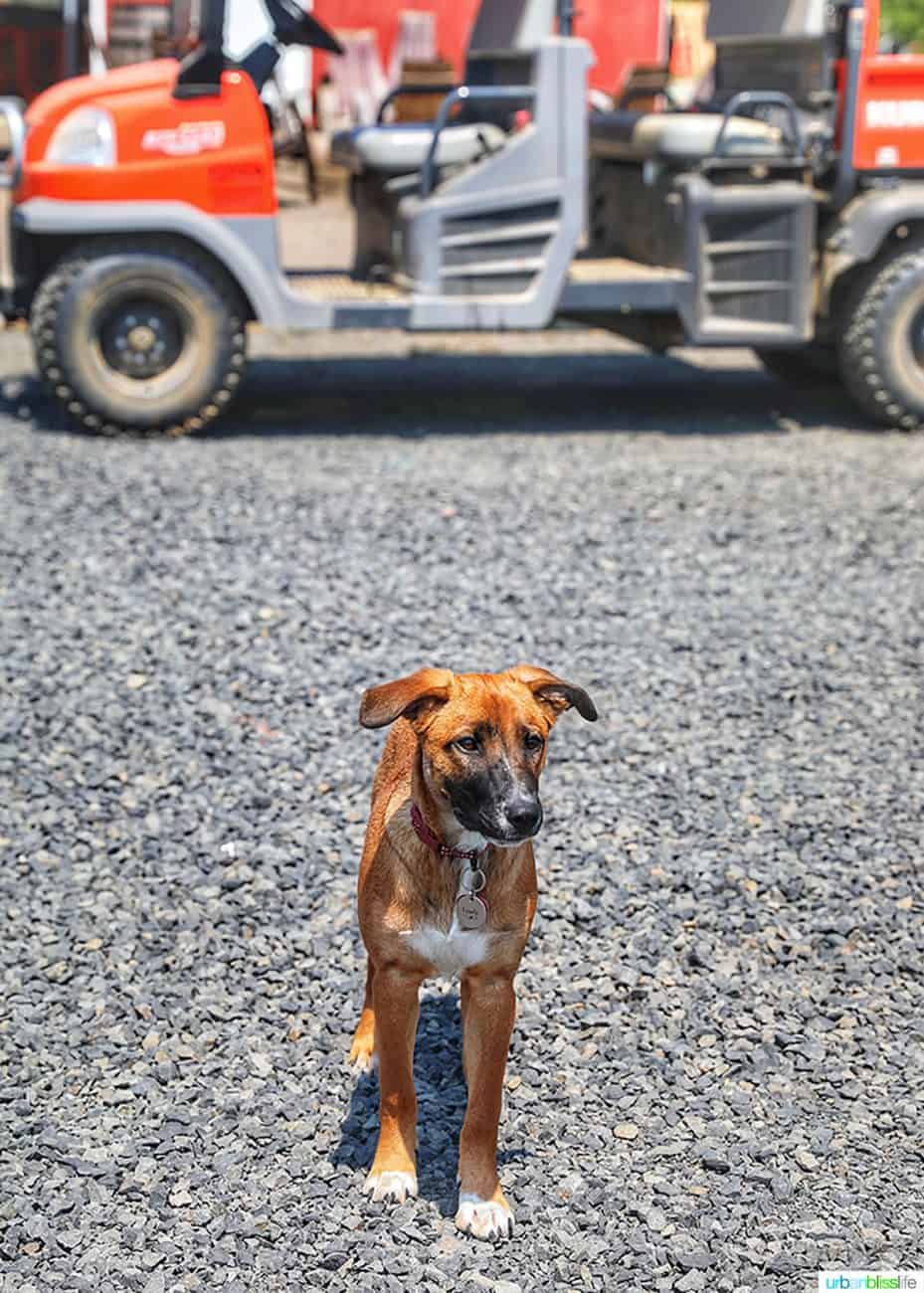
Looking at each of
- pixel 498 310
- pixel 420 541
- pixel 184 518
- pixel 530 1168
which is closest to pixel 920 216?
pixel 498 310

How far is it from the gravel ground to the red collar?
72 cm

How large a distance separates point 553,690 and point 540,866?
1.52 m

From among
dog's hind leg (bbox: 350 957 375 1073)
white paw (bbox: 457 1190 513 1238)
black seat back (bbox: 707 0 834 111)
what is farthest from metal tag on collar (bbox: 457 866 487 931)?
black seat back (bbox: 707 0 834 111)

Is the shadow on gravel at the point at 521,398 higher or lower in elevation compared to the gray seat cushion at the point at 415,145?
lower

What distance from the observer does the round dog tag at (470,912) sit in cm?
293

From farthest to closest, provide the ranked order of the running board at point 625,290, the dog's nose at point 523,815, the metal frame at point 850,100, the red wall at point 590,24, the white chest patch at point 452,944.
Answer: the red wall at point 590,24
the running board at point 625,290
the metal frame at point 850,100
the white chest patch at point 452,944
the dog's nose at point 523,815

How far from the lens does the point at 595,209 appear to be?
35.2ft

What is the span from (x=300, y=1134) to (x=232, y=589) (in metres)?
3.23

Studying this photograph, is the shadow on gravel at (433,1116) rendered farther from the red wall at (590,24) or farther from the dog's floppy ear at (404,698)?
the red wall at (590,24)

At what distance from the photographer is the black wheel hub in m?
8.76

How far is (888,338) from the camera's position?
923cm

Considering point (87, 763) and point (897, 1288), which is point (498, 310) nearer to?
point (87, 763)

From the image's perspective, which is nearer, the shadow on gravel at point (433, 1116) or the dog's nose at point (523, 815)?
the dog's nose at point (523, 815)

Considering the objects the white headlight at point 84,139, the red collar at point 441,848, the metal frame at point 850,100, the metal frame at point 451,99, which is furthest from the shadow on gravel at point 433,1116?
the metal frame at point 850,100
